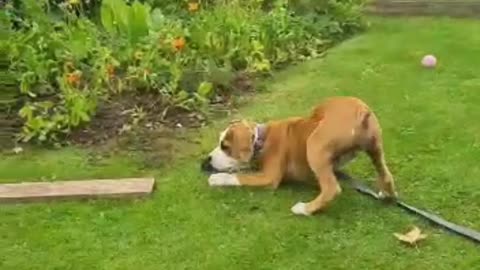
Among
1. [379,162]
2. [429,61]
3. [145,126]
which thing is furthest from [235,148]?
[429,61]

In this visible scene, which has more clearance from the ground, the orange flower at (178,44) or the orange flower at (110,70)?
the orange flower at (178,44)

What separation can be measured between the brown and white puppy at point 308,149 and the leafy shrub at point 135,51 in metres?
0.96

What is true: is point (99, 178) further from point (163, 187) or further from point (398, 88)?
point (398, 88)

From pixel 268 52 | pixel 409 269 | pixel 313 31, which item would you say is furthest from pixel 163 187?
pixel 313 31

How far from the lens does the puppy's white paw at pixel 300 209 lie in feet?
13.5

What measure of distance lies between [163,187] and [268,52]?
2.21m

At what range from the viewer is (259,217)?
4.14m

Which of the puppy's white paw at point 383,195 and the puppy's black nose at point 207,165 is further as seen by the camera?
the puppy's black nose at point 207,165

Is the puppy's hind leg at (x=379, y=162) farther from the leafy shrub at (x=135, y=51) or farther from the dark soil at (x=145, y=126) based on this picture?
the leafy shrub at (x=135, y=51)

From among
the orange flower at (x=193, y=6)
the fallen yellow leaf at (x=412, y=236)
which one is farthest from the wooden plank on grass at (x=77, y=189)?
the orange flower at (x=193, y=6)

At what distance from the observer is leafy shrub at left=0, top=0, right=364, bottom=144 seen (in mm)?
5332

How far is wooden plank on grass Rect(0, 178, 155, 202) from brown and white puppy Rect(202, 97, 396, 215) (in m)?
0.33

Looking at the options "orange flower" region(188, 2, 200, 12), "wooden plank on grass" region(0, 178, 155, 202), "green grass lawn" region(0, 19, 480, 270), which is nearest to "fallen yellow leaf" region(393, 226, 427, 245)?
"green grass lawn" region(0, 19, 480, 270)

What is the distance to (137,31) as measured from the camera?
19.5 feet
